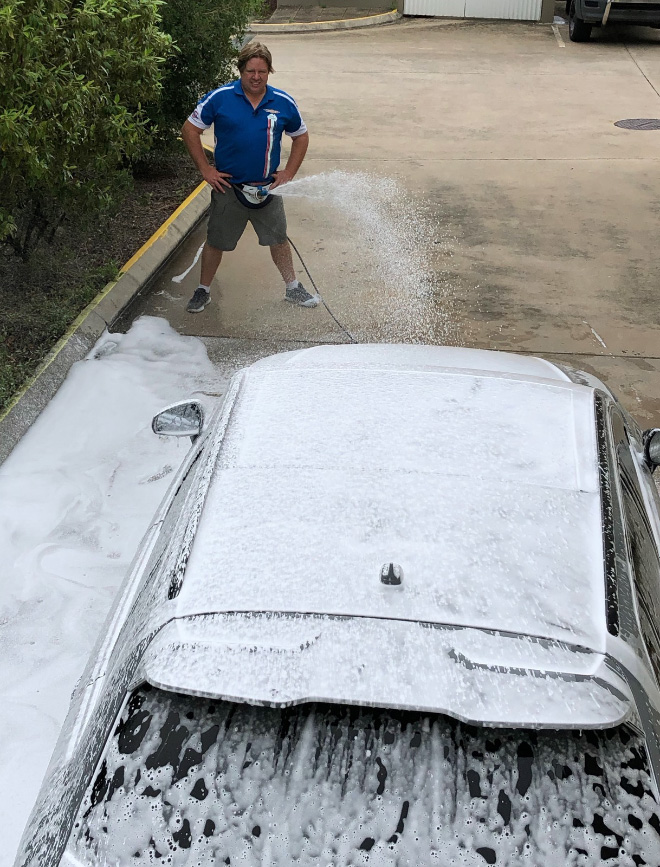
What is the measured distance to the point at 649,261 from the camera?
6.97 m

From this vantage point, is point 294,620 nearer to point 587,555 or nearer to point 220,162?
point 587,555

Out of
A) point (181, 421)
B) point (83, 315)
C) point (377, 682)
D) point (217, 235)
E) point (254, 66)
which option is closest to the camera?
point (377, 682)

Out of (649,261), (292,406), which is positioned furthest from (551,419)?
(649,261)

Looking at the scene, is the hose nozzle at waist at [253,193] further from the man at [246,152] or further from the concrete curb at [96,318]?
the concrete curb at [96,318]

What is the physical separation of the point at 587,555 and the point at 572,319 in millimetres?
4287

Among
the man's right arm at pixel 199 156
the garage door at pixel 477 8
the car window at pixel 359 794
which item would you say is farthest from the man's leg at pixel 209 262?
the garage door at pixel 477 8

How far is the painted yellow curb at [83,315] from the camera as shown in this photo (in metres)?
4.88

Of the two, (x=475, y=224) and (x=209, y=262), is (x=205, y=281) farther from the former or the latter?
(x=475, y=224)

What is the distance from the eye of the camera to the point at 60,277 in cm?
625

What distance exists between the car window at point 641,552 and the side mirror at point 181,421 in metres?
1.48

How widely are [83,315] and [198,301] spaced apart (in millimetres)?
840

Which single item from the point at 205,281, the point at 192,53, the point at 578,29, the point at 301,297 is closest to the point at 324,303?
the point at 301,297

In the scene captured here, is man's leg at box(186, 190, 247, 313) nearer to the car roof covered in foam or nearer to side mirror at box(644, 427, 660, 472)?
the car roof covered in foam

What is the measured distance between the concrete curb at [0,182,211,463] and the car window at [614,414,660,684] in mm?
3200
